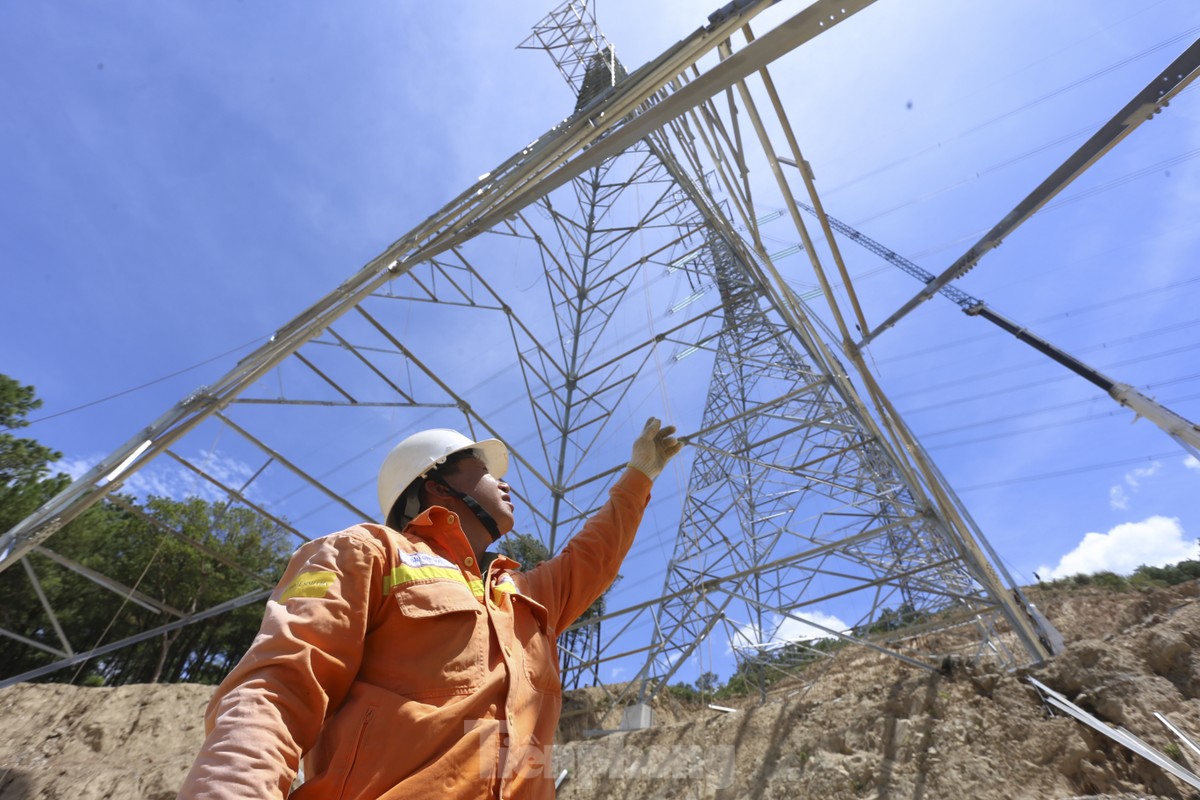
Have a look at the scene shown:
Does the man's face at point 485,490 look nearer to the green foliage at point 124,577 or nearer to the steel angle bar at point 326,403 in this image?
the steel angle bar at point 326,403

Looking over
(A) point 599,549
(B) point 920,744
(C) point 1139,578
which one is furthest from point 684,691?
(A) point 599,549

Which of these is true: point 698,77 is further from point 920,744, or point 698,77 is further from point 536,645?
point 920,744

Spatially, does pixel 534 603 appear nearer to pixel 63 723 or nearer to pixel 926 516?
pixel 926 516

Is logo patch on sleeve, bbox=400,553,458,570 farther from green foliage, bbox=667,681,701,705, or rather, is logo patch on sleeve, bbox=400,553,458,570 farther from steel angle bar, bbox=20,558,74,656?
green foliage, bbox=667,681,701,705

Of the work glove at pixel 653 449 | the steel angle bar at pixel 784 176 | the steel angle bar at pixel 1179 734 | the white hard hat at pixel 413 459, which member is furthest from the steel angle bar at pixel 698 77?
the steel angle bar at pixel 1179 734

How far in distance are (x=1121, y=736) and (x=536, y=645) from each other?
12.3ft

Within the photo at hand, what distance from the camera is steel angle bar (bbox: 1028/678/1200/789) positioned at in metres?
3.06

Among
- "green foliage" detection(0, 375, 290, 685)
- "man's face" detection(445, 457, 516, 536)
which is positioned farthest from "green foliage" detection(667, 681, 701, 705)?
"man's face" detection(445, 457, 516, 536)

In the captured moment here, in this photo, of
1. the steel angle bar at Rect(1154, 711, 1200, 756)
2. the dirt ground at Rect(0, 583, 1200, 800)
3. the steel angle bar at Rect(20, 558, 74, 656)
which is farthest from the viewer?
the steel angle bar at Rect(20, 558, 74, 656)

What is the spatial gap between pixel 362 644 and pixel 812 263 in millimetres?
3451

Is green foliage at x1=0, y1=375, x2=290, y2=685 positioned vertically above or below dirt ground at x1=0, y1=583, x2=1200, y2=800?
above

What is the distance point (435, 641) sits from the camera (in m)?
1.51

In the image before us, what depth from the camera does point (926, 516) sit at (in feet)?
18.7

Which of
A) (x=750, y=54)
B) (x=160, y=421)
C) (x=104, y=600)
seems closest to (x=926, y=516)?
(x=750, y=54)
